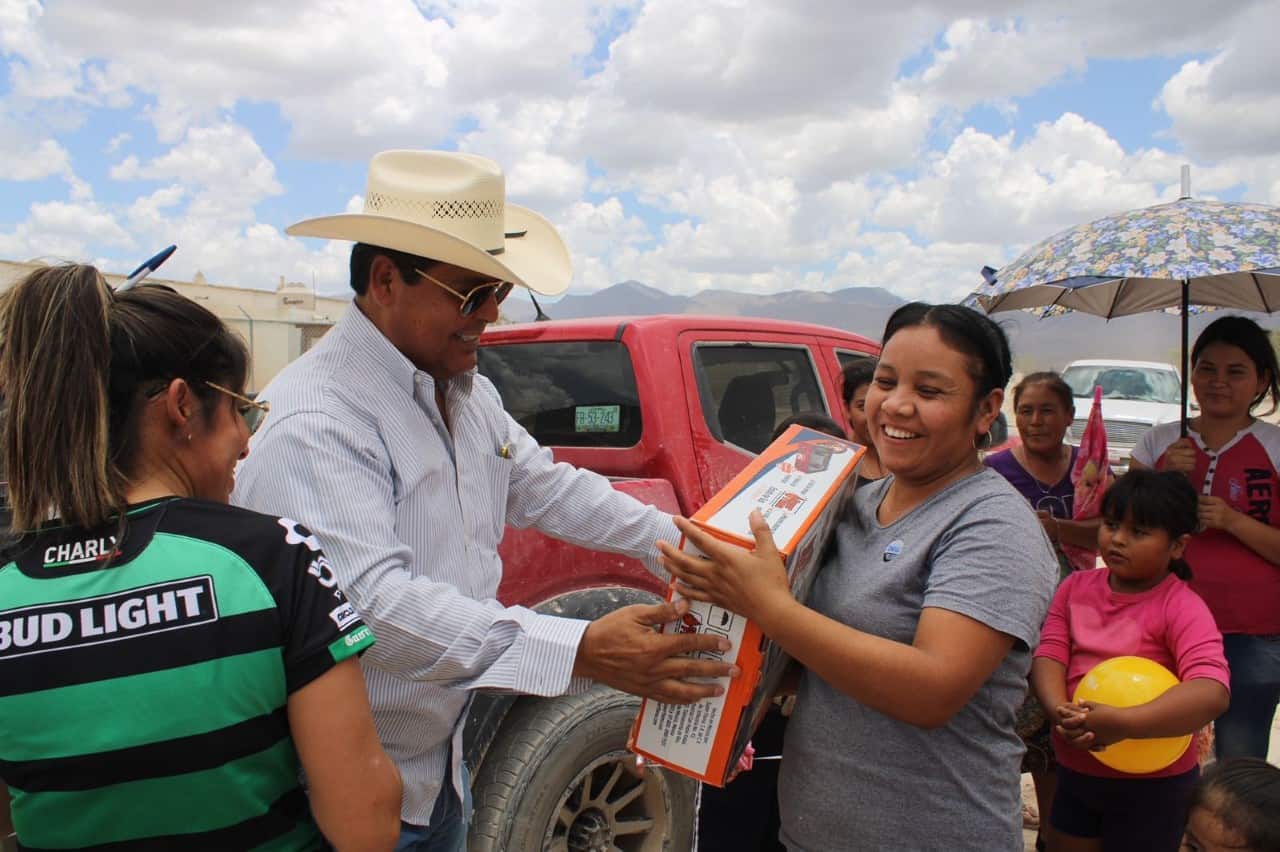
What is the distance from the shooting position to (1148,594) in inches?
103

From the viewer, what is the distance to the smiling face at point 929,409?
1.60m

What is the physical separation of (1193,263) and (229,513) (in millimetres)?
2862

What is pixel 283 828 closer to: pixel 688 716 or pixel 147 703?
pixel 147 703

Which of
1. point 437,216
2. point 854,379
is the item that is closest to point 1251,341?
point 854,379

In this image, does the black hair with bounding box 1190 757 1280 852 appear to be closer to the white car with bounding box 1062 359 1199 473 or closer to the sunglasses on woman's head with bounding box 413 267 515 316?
the sunglasses on woman's head with bounding box 413 267 515 316

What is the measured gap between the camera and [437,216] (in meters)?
1.98

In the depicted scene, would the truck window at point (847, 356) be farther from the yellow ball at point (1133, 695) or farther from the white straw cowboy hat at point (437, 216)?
the white straw cowboy hat at point (437, 216)

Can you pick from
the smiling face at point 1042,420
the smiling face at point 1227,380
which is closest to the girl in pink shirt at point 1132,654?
the smiling face at point 1227,380

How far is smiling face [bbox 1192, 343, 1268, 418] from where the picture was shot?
3.17 m

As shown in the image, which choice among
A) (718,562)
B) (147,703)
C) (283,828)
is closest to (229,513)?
(147,703)

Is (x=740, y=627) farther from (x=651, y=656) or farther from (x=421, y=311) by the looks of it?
(x=421, y=311)

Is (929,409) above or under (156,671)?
above

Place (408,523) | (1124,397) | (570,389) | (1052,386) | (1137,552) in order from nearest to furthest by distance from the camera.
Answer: (408,523) < (1137,552) < (1052,386) < (570,389) < (1124,397)

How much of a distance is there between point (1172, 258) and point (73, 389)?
Answer: 2999mm
